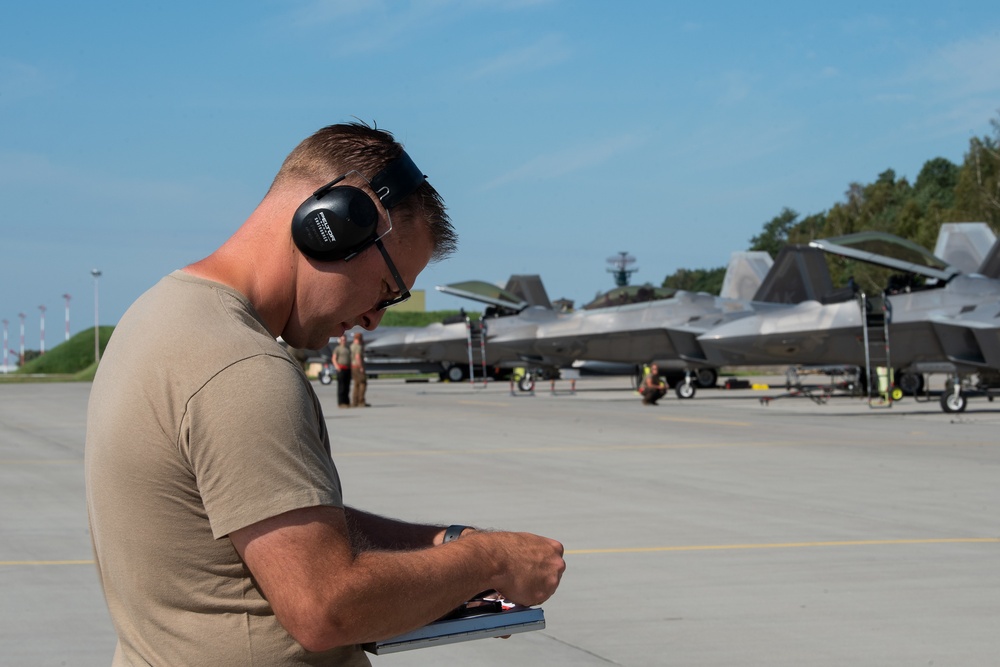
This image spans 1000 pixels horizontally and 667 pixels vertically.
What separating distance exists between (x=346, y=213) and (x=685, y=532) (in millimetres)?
7175

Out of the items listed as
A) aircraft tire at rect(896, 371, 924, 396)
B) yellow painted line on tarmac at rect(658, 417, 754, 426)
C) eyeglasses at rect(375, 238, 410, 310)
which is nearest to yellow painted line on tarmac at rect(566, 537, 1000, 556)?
eyeglasses at rect(375, 238, 410, 310)

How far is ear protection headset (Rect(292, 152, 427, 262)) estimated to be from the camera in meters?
1.96

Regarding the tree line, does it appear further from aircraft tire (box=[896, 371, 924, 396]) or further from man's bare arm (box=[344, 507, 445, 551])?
man's bare arm (box=[344, 507, 445, 551])

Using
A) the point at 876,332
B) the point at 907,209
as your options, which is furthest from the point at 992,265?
the point at 907,209

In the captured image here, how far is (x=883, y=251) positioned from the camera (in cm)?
2470

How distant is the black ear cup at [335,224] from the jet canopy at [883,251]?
23005 mm

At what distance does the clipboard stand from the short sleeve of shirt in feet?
1.11

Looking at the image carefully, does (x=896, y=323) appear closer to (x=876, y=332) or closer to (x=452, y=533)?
(x=876, y=332)

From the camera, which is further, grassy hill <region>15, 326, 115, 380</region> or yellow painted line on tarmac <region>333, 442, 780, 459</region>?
grassy hill <region>15, 326, 115, 380</region>

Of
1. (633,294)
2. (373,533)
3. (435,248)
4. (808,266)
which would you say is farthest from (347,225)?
(808,266)

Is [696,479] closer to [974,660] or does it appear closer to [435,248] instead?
[974,660]

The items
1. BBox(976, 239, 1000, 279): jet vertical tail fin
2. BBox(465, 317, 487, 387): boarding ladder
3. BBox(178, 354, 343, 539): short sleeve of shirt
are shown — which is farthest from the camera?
BBox(465, 317, 487, 387): boarding ladder

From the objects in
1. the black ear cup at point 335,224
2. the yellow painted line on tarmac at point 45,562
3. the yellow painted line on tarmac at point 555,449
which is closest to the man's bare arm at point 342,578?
the black ear cup at point 335,224

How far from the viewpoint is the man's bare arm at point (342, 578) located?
5.91 feet
